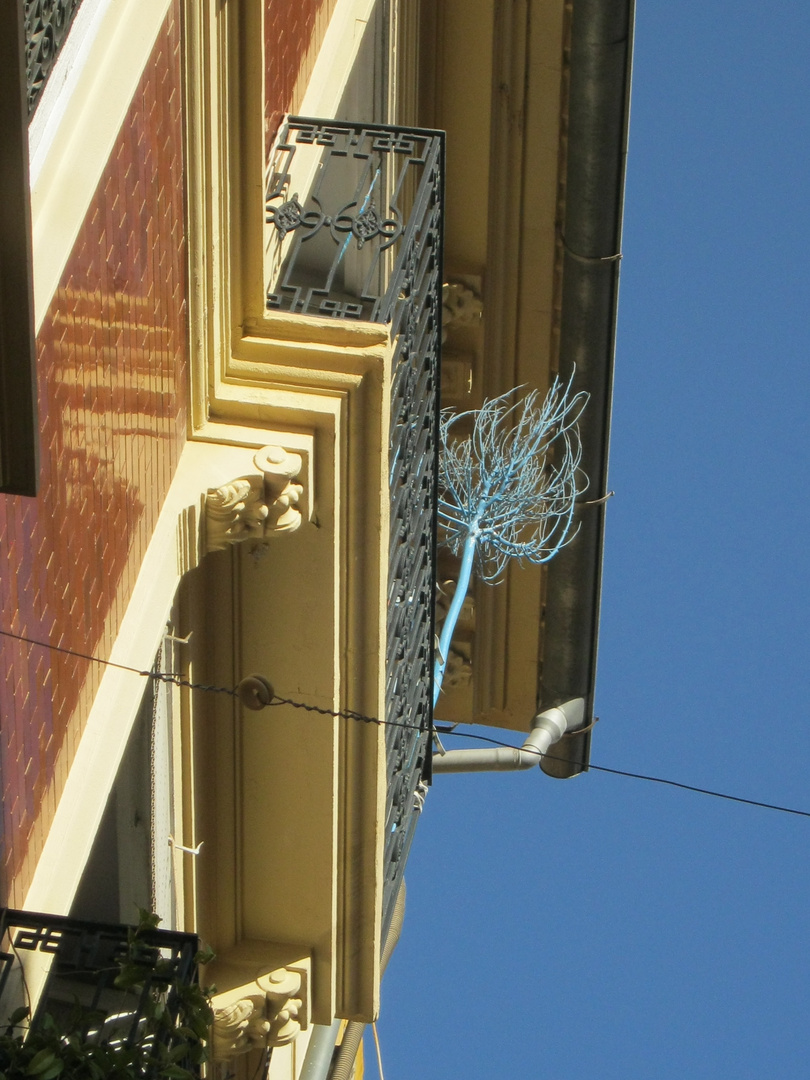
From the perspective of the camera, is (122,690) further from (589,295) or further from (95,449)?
(589,295)

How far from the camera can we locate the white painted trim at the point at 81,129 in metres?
5.02

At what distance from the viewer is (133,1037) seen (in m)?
4.84

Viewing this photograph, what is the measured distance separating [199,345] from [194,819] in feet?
7.69

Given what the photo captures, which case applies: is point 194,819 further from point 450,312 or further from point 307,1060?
point 450,312

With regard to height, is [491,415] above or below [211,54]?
below

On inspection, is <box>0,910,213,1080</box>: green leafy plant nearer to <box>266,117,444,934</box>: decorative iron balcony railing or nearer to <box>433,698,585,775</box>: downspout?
<box>266,117,444,934</box>: decorative iron balcony railing

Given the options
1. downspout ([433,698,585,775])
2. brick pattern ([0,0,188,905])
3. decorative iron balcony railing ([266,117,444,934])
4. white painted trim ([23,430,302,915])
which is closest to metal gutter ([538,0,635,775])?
downspout ([433,698,585,775])

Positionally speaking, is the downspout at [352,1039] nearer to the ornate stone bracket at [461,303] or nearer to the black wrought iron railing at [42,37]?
the ornate stone bracket at [461,303]

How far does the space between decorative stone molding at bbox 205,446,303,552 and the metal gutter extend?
5160 millimetres

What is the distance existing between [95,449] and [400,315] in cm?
237

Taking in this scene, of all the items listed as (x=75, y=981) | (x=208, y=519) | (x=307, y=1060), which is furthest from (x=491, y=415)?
(x=75, y=981)

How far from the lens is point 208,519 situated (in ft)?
21.9

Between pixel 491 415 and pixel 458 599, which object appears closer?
pixel 458 599

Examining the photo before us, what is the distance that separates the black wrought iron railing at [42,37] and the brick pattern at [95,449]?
0.42 metres
